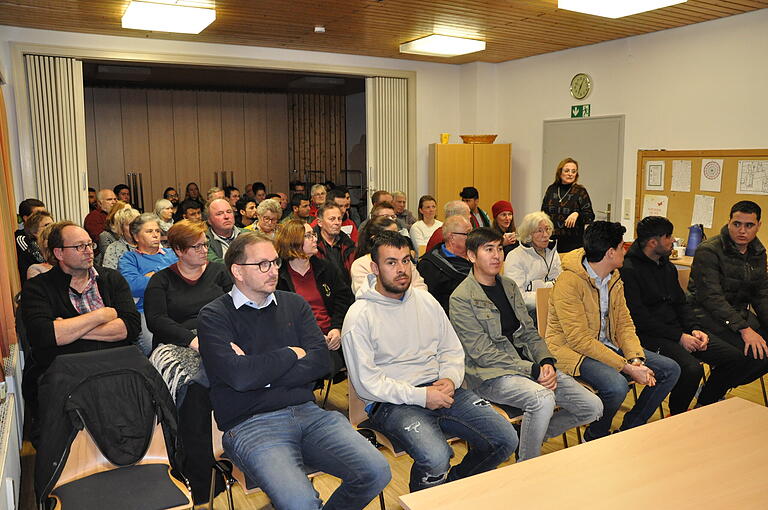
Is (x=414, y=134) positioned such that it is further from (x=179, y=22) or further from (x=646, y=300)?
(x=646, y=300)

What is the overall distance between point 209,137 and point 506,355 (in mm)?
10227

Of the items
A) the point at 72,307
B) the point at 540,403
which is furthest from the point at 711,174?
the point at 72,307

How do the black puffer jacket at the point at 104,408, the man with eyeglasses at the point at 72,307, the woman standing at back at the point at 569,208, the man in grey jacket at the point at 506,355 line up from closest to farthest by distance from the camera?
the black puffer jacket at the point at 104,408 → the man with eyeglasses at the point at 72,307 → the man in grey jacket at the point at 506,355 → the woman standing at back at the point at 569,208

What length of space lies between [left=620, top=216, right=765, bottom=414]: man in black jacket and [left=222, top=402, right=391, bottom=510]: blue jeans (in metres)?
2.24

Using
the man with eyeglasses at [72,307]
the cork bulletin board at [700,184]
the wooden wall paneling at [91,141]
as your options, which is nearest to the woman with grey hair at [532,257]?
the man with eyeglasses at [72,307]

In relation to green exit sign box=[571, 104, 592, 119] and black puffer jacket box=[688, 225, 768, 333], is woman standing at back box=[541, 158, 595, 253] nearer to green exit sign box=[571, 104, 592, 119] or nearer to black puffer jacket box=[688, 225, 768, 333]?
green exit sign box=[571, 104, 592, 119]

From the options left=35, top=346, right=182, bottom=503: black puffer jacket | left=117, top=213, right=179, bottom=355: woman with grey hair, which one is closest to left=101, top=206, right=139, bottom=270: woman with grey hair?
left=117, top=213, right=179, bottom=355: woman with grey hair

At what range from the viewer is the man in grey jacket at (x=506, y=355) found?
10.3 ft

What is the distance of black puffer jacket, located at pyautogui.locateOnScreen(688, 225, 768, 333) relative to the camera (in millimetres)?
4270

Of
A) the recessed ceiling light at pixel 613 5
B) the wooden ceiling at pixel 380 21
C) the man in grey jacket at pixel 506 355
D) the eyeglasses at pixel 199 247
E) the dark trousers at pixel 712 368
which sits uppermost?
the wooden ceiling at pixel 380 21

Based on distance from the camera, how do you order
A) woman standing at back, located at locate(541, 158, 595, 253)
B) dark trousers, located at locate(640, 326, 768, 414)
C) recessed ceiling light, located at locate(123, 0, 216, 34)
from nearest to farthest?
dark trousers, located at locate(640, 326, 768, 414) < recessed ceiling light, located at locate(123, 0, 216, 34) < woman standing at back, located at locate(541, 158, 595, 253)

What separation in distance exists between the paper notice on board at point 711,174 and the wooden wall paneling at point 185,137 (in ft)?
29.8

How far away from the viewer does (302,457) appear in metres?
2.58

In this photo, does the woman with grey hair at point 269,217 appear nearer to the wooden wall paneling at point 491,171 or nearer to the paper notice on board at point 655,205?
the wooden wall paneling at point 491,171
